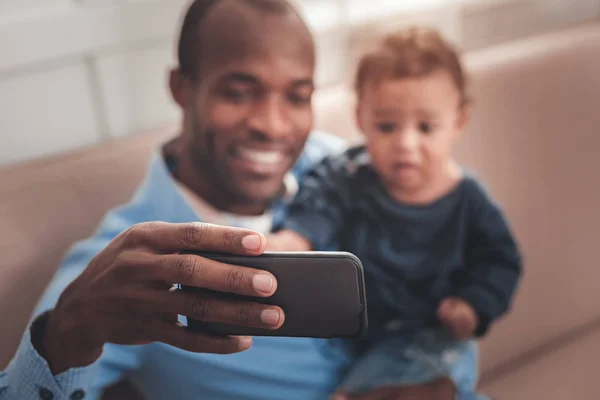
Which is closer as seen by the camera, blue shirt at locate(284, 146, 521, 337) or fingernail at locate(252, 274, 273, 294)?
fingernail at locate(252, 274, 273, 294)

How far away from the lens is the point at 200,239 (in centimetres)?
36

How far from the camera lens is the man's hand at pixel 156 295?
35 cm

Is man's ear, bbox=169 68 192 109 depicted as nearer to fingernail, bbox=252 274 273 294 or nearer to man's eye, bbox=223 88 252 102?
man's eye, bbox=223 88 252 102

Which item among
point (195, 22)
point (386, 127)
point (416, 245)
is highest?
point (195, 22)

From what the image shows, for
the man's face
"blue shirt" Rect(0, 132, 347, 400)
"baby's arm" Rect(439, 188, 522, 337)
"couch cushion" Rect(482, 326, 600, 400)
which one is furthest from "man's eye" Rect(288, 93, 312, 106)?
"couch cushion" Rect(482, 326, 600, 400)

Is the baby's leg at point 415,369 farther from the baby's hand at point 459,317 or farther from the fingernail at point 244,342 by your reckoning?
the fingernail at point 244,342

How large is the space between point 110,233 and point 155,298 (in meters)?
0.20

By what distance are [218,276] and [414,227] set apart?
352 mm

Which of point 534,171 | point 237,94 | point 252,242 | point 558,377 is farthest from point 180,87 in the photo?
point 534,171

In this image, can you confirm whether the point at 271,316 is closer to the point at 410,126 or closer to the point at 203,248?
the point at 203,248

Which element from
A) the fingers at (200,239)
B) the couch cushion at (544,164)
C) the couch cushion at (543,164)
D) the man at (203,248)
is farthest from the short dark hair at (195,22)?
the couch cushion at (544,164)

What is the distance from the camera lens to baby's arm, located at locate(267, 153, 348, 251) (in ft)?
2.02

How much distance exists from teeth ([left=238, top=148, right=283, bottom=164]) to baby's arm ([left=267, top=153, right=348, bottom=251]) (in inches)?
2.6

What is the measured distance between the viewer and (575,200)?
1.01 metres
